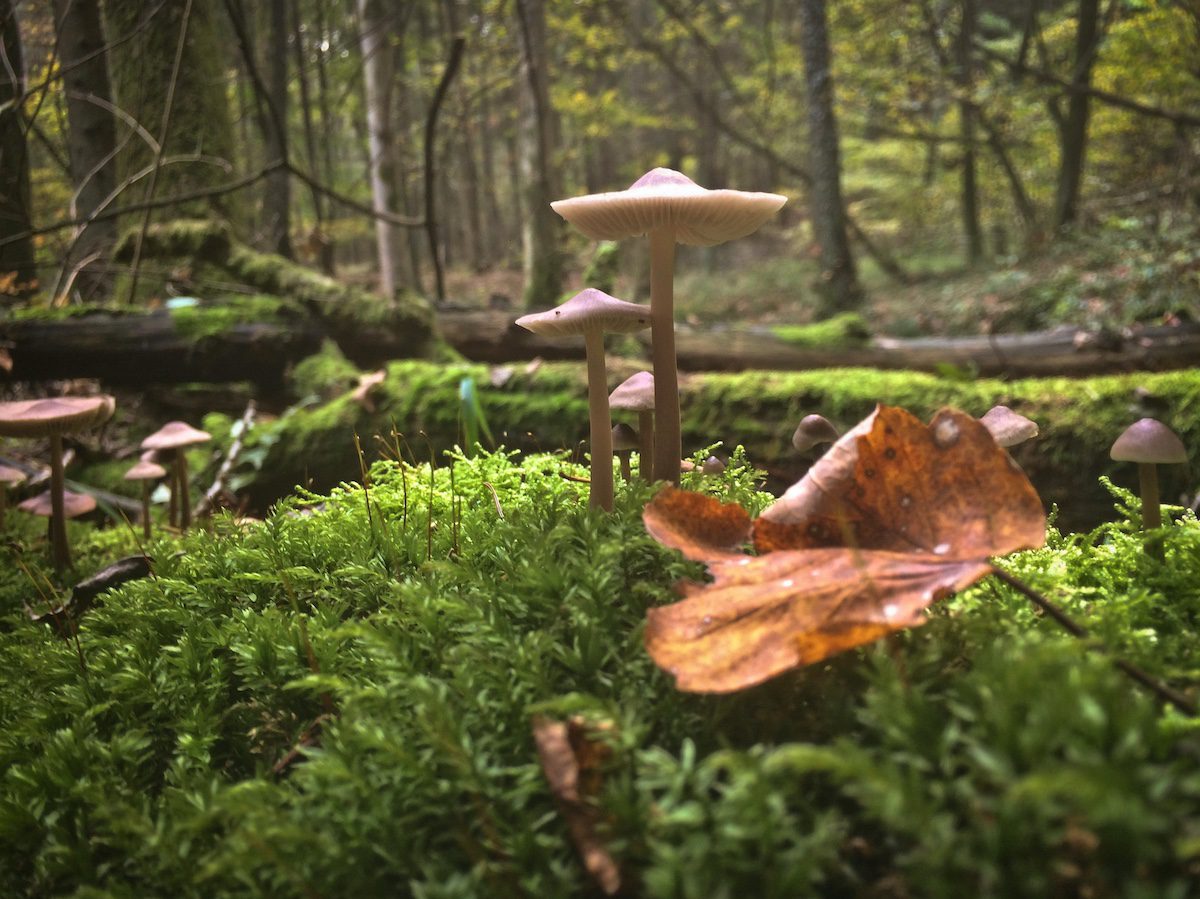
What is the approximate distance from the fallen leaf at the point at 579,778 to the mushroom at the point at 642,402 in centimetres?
105

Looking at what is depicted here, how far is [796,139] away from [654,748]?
2124 cm

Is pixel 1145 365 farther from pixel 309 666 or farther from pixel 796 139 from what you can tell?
pixel 796 139

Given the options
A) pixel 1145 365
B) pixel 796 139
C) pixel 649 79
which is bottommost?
pixel 1145 365

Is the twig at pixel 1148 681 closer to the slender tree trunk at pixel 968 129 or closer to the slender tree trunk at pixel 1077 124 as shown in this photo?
the slender tree trunk at pixel 1077 124

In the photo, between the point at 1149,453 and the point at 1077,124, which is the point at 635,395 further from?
the point at 1077,124

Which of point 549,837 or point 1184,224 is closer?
point 549,837

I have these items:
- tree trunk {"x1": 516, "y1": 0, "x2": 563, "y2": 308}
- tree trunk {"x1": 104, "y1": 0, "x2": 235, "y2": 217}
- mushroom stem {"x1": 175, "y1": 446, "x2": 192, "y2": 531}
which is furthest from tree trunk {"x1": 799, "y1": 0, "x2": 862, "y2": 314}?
mushroom stem {"x1": 175, "y1": 446, "x2": 192, "y2": 531}

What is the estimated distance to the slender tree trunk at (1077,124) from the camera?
10.4m

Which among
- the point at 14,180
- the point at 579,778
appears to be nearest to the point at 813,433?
the point at 579,778

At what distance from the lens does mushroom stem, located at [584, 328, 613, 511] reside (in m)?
1.67

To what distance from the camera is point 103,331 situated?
16.1 ft

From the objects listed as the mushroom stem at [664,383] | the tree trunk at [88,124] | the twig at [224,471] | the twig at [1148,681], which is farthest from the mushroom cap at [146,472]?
the tree trunk at [88,124]

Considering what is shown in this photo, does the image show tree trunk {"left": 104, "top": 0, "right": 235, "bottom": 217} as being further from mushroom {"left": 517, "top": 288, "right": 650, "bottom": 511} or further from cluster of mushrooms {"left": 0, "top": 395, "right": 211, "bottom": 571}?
mushroom {"left": 517, "top": 288, "right": 650, "bottom": 511}

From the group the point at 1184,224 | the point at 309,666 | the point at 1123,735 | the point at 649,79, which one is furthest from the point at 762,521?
the point at 649,79
